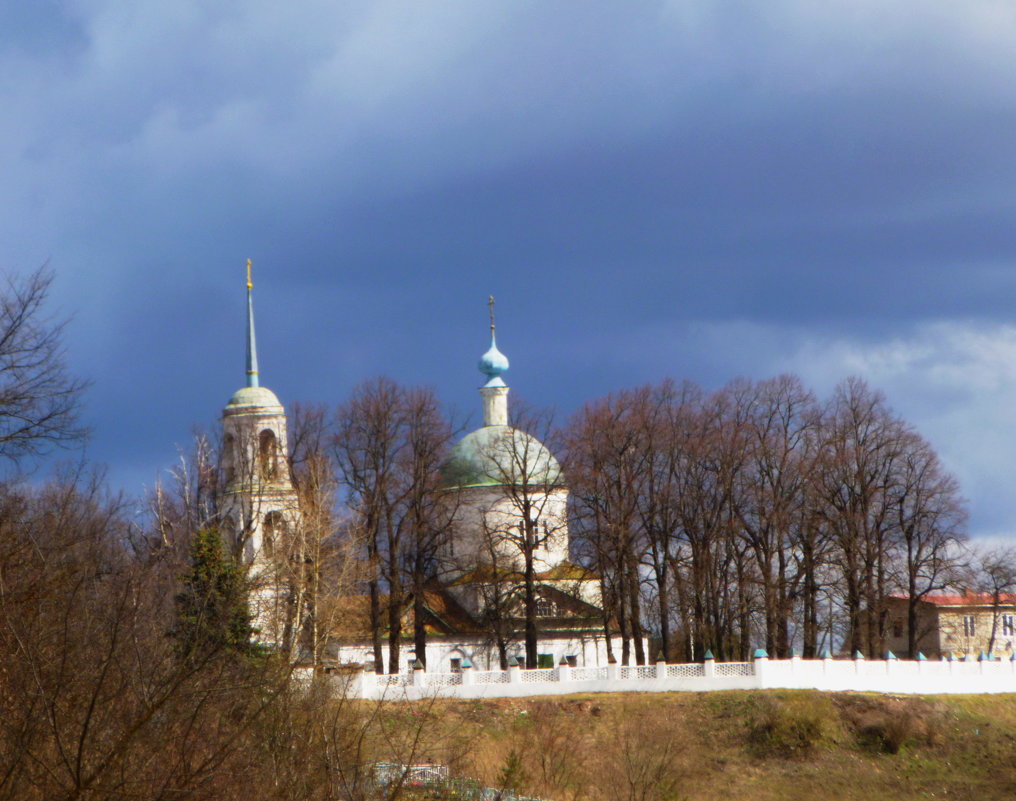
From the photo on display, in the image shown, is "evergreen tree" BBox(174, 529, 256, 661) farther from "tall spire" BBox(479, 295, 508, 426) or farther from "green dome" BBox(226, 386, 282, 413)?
"tall spire" BBox(479, 295, 508, 426)

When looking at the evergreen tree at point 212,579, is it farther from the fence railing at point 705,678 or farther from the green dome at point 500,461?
the green dome at point 500,461

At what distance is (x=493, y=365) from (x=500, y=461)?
29.2 ft

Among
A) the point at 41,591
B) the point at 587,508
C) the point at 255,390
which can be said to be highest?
the point at 255,390

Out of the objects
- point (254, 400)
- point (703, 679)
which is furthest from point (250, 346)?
point (703, 679)

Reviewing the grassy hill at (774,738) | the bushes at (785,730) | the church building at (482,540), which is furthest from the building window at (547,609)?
the bushes at (785,730)

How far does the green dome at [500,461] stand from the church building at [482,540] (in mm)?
58

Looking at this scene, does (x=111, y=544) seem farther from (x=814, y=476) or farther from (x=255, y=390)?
(x=814, y=476)

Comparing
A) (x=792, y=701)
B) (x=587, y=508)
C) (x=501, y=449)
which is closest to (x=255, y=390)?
(x=501, y=449)

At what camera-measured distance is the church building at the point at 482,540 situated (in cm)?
4703

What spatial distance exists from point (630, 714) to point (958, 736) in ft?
23.8

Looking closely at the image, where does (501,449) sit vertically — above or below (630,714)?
above

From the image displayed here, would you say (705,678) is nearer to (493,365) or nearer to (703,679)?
(703,679)

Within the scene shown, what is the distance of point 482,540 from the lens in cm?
4988

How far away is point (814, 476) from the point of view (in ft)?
147
